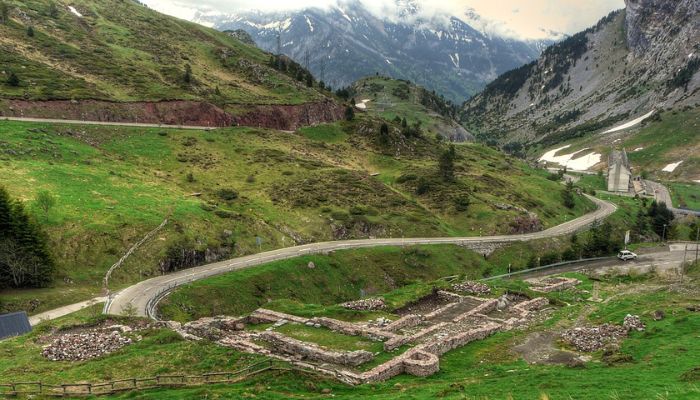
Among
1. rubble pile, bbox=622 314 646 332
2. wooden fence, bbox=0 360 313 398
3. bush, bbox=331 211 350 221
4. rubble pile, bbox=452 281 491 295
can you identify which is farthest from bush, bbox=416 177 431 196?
wooden fence, bbox=0 360 313 398

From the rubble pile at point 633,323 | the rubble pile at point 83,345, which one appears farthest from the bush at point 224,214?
the rubble pile at point 633,323

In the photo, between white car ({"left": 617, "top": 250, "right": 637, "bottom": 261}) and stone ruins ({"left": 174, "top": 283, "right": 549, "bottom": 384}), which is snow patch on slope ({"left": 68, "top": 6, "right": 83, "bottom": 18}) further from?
white car ({"left": 617, "top": 250, "right": 637, "bottom": 261})

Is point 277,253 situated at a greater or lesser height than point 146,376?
greater

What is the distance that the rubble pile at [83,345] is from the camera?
3462 centimetres

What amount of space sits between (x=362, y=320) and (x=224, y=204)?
50940mm

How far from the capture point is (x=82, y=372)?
31.7 meters

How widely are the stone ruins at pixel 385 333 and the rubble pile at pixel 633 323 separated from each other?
9308mm

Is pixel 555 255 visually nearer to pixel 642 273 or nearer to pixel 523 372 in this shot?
pixel 642 273

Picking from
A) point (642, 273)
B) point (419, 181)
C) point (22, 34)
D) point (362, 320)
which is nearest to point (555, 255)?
point (642, 273)

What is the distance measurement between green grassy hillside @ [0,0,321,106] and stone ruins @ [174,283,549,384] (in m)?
100

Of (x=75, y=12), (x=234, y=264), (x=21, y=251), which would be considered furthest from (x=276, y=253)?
(x=75, y=12)

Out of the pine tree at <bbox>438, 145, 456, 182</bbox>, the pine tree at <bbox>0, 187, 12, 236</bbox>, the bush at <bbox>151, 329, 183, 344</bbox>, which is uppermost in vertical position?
the pine tree at <bbox>438, 145, 456, 182</bbox>

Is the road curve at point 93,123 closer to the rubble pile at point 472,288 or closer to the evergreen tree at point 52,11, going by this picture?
the evergreen tree at point 52,11

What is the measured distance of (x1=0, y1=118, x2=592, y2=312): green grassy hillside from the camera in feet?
218
